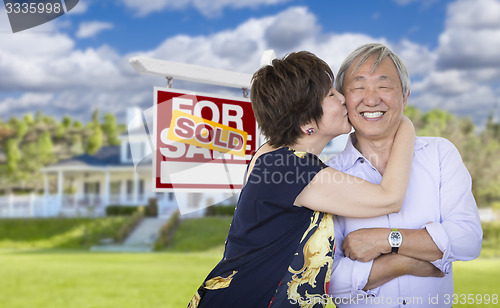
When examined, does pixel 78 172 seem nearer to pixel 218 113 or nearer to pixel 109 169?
pixel 109 169

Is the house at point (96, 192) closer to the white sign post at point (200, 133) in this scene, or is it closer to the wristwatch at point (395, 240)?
the white sign post at point (200, 133)

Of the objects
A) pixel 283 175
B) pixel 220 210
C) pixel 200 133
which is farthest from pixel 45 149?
pixel 283 175

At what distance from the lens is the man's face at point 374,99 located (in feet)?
Result: 7.22

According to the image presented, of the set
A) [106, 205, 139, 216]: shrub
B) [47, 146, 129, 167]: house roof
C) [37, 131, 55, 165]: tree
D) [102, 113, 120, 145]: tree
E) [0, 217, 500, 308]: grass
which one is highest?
[102, 113, 120, 145]: tree

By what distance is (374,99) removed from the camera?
7.17 feet

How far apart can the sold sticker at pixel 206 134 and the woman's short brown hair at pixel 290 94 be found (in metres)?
1.01

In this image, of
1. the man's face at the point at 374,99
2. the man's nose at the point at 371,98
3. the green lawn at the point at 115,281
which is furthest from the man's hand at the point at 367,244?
the green lawn at the point at 115,281

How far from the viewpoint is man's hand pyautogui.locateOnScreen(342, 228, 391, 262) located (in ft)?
6.61

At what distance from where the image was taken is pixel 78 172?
30.7 metres

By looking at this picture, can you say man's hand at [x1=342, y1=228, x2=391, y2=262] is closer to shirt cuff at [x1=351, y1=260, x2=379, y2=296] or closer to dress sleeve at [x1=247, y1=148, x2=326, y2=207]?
shirt cuff at [x1=351, y1=260, x2=379, y2=296]

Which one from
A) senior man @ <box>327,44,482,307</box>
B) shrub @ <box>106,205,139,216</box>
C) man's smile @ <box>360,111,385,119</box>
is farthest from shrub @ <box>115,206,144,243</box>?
man's smile @ <box>360,111,385,119</box>

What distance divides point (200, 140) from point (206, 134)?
0.19 feet

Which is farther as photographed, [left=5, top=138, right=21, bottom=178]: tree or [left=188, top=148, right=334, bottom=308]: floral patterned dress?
[left=5, top=138, right=21, bottom=178]: tree

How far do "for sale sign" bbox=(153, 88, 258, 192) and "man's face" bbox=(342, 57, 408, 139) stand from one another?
1.07 meters
